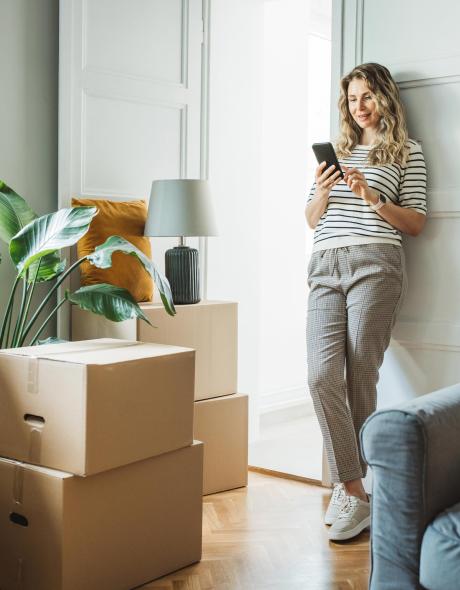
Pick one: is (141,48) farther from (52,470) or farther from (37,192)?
(52,470)

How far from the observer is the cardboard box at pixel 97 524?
7.28 feet

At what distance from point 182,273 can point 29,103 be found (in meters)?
0.92

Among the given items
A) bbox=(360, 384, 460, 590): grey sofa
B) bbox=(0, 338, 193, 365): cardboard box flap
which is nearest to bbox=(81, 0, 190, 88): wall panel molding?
bbox=(0, 338, 193, 365): cardboard box flap

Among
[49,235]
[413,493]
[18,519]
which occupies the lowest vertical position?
[18,519]

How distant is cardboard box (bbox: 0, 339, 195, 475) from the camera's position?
221cm

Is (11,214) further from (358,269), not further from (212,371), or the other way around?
(358,269)

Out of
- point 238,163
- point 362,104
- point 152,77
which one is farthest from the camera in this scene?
point 238,163

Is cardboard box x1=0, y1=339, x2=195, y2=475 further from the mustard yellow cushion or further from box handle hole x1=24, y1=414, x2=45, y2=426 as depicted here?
the mustard yellow cushion

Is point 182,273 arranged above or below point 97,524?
above

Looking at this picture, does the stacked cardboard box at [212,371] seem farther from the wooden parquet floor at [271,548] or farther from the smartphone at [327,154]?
the smartphone at [327,154]

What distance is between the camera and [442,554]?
5.58 ft

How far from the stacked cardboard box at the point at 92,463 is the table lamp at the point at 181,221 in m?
0.78

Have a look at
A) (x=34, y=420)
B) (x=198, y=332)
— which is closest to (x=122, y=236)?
(x=198, y=332)

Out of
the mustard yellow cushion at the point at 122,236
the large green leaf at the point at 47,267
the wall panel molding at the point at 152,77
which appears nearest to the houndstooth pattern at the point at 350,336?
the mustard yellow cushion at the point at 122,236
